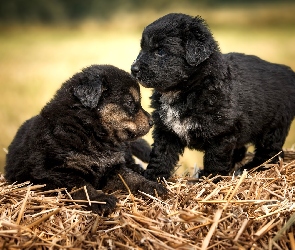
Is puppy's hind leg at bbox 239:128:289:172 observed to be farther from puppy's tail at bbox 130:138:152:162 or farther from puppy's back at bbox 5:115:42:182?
puppy's back at bbox 5:115:42:182

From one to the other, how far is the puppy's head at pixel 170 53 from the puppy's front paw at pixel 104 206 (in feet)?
4.64

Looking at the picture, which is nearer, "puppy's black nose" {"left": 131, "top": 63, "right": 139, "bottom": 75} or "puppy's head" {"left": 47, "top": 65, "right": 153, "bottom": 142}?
"puppy's head" {"left": 47, "top": 65, "right": 153, "bottom": 142}

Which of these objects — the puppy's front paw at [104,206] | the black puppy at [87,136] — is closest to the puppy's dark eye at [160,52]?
the black puppy at [87,136]

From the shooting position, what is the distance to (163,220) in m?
4.30

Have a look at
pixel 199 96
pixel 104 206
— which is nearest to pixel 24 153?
pixel 104 206

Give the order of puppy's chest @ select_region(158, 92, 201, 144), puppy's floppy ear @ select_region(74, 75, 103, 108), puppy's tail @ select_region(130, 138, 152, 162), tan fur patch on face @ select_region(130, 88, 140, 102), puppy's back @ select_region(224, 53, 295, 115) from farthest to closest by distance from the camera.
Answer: puppy's tail @ select_region(130, 138, 152, 162) < puppy's back @ select_region(224, 53, 295, 115) < puppy's chest @ select_region(158, 92, 201, 144) < tan fur patch on face @ select_region(130, 88, 140, 102) < puppy's floppy ear @ select_region(74, 75, 103, 108)

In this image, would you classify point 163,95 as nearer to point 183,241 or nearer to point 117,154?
point 117,154

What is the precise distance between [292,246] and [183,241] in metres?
0.94

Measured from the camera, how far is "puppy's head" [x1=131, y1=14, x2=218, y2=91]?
17.7 feet

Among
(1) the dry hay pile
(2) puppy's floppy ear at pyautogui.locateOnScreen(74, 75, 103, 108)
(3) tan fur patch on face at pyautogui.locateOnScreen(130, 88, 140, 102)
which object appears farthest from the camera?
(3) tan fur patch on face at pyautogui.locateOnScreen(130, 88, 140, 102)

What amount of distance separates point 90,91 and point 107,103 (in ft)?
0.87

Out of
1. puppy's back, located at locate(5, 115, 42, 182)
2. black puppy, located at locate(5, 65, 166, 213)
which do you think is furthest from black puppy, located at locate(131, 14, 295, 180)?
puppy's back, located at locate(5, 115, 42, 182)

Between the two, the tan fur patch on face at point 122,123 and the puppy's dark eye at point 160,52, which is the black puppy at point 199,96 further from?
the tan fur patch on face at point 122,123

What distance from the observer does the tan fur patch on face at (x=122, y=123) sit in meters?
5.11
